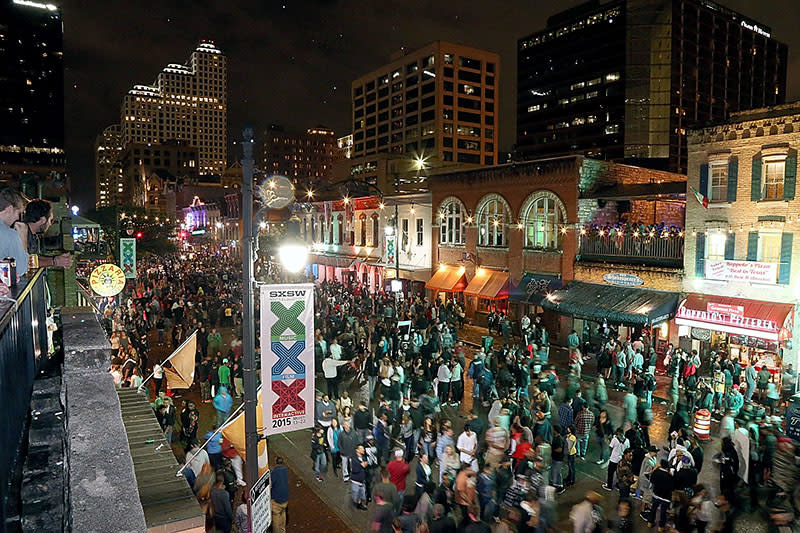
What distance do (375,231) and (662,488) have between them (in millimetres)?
31807

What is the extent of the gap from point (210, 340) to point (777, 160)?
20518 millimetres

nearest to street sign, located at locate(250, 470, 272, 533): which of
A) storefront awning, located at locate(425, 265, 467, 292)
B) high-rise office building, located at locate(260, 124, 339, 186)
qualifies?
storefront awning, located at locate(425, 265, 467, 292)

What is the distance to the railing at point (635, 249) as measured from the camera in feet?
73.0

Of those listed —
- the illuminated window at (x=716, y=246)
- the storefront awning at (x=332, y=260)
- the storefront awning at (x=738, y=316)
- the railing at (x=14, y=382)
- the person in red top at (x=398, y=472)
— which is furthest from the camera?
the storefront awning at (x=332, y=260)

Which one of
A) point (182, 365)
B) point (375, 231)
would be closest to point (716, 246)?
point (182, 365)

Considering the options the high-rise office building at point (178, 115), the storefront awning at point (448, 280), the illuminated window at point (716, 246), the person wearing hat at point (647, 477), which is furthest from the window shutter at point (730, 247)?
the high-rise office building at point (178, 115)

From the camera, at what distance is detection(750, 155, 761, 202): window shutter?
63.3 ft

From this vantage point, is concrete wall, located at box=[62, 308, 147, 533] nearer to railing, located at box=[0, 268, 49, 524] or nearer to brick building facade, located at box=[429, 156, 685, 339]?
railing, located at box=[0, 268, 49, 524]

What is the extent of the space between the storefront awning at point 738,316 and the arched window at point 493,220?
1081 centimetres

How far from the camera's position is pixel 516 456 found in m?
10.9

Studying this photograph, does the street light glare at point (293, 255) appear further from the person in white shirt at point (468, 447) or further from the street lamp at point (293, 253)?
the person in white shirt at point (468, 447)

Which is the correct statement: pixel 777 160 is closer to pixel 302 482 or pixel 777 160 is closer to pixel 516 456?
pixel 516 456

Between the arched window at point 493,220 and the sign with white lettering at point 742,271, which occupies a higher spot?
the arched window at point 493,220

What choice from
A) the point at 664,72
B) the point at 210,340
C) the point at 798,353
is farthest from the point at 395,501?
the point at 664,72
